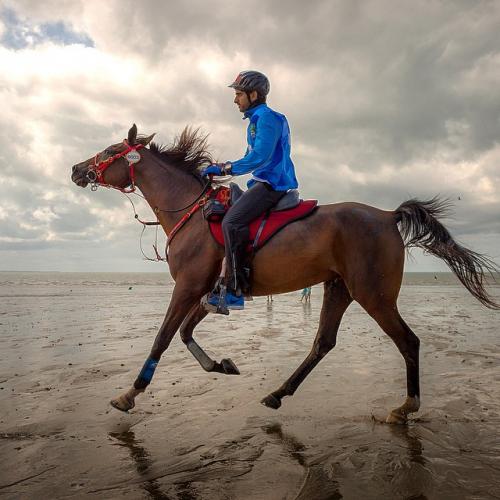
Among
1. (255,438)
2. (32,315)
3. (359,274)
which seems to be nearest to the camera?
(255,438)

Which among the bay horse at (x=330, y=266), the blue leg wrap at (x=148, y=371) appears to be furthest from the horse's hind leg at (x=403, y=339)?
the blue leg wrap at (x=148, y=371)

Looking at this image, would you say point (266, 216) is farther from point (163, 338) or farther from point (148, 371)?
point (148, 371)

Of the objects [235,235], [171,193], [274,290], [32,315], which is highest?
[171,193]

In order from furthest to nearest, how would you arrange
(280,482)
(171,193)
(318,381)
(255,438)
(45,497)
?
1. (318,381)
2. (171,193)
3. (255,438)
4. (280,482)
5. (45,497)

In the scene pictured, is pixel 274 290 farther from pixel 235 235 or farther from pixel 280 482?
pixel 280 482

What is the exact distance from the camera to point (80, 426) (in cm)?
414

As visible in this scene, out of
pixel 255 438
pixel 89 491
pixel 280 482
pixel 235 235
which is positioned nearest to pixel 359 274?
pixel 235 235

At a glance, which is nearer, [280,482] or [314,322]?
[280,482]

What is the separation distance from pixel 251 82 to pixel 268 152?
1018 mm

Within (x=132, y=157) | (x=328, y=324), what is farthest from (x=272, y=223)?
(x=132, y=157)

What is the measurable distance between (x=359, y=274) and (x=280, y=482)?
246 centimetres

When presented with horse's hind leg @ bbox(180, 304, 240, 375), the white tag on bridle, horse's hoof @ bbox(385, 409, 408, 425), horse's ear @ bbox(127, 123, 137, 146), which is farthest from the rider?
horse's hoof @ bbox(385, 409, 408, 425)

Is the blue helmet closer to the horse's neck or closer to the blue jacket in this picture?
the blue jacket

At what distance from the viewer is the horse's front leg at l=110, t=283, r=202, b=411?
434 cm
